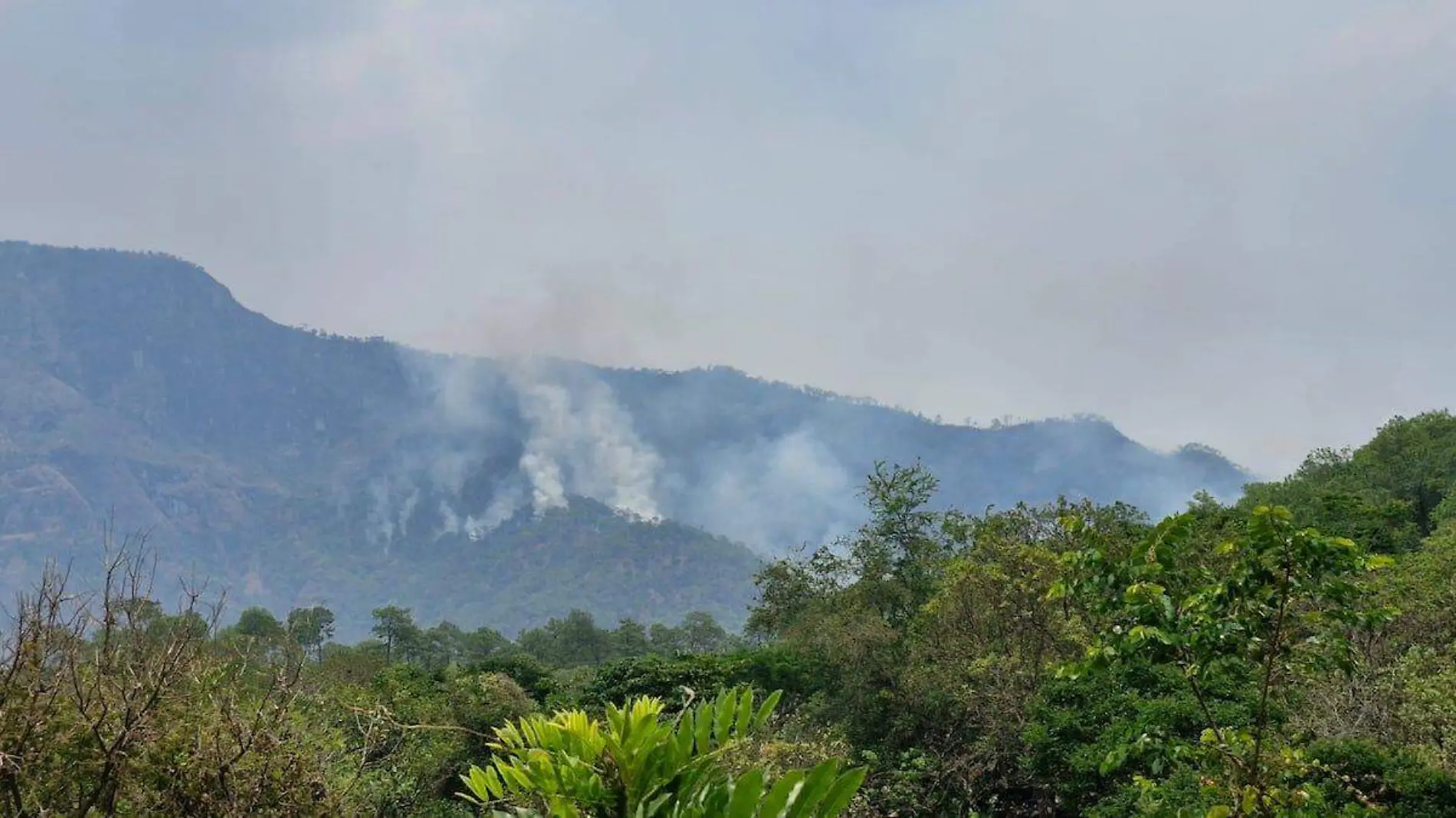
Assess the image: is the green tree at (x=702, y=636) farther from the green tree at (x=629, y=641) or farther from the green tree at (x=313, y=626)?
the green tree at (x=313, y=626)

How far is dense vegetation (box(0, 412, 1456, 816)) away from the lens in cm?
194

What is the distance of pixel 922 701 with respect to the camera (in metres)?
15.9

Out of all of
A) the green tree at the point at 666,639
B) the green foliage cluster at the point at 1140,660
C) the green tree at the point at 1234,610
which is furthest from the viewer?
the green tree at the point at 666,639

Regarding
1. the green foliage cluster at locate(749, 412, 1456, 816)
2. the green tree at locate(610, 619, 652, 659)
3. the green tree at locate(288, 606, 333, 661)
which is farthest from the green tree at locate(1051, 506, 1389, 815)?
the green tree at locate(610, 619, 652, 659)

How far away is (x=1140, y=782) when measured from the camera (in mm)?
4836

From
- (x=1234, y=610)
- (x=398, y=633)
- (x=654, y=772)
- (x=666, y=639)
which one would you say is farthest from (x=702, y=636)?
(x=654, y=772)

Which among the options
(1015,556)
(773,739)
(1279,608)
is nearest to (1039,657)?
(1015,556)

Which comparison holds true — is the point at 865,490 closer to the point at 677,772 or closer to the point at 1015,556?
the point at 1015,556

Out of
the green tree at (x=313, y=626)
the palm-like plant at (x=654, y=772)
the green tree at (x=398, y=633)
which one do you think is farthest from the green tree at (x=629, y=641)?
the palm-like plant at (x=654, y=772)

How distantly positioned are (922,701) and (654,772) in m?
15.5

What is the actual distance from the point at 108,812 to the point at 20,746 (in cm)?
82

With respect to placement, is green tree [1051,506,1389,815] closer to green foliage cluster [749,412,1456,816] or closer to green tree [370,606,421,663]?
green foliage cluster [749,412,1456,816]

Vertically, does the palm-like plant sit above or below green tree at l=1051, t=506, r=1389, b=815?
A: below

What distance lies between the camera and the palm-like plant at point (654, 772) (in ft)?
4.83
